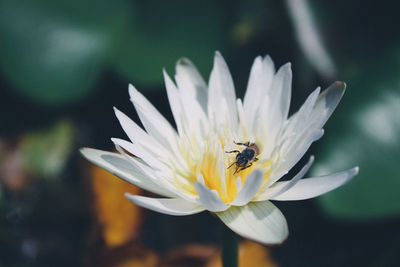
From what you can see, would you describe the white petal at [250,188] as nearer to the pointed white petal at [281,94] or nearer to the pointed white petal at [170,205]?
the pointed white petal at [170,205]

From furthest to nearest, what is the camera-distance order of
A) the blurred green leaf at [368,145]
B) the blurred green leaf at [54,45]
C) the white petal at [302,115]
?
the blurred green leaf at [54,45]
the blurred green leaf at [368,145]
the white petal at [302,115]

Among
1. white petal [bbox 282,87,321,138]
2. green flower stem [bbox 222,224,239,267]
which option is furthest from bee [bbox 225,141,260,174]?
green flower stem [bbox 222,224,239,267]

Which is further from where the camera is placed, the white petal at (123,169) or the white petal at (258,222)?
the white petal at (123,169)

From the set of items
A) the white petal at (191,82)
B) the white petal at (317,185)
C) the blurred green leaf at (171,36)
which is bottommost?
the white petal at (317,185)

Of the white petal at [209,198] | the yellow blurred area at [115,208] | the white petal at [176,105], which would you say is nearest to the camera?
the white petal at [209,198]

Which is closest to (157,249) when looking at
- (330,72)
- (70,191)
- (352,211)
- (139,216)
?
(139,216)

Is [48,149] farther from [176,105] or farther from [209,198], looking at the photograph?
[209,198]

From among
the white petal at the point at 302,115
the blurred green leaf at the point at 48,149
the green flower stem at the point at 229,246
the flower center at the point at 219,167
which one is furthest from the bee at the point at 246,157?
the blurred green leaf at the point at 48,149

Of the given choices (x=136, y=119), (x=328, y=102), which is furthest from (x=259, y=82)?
(x=136, y=119)
